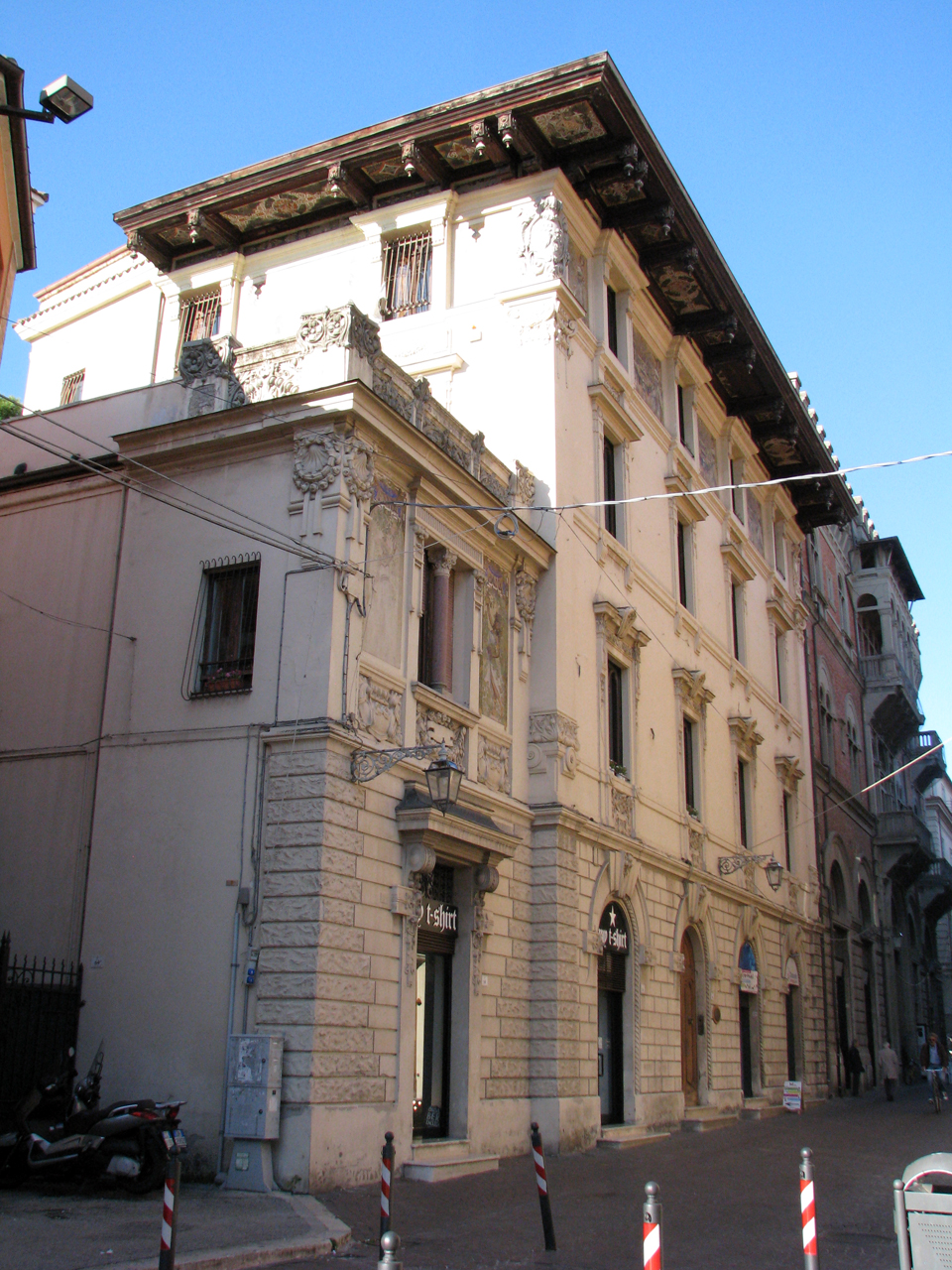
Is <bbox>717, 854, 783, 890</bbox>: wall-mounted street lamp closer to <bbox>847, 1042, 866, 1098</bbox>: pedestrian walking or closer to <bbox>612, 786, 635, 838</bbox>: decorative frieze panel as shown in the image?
<bbox>612, 786, 635, 838</bbox>: decorative frieze panel

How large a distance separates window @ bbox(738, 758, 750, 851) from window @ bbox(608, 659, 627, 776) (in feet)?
24.8

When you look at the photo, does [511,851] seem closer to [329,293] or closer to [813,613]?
[329,293]

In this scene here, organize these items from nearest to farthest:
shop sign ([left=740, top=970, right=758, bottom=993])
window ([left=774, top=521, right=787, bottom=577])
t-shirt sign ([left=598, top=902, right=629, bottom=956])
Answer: t-shirt sign ([left=598, top=902, right=629, bottom=956]) < shop sign ([left=740, top=970, right=758, bottom=993]) < window ([left=774, top=521, right=787, bottom=577])

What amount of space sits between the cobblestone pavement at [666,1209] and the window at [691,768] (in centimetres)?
681

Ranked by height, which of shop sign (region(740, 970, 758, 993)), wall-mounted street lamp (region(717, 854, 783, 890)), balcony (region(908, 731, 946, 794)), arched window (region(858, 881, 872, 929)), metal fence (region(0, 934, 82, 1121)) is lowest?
metal fence (region(0, 934, 82, 1121))

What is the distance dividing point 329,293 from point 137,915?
12.3 m

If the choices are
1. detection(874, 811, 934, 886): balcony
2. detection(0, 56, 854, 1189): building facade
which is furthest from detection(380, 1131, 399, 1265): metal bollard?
detection(874, 811, 934, 886): balcony

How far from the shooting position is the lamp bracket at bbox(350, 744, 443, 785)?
13.2 metres

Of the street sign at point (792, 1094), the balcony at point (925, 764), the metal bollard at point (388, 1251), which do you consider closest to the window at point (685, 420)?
the street sign at point (792, 1094)

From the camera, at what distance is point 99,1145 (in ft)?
36.1

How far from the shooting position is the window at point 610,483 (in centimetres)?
2111

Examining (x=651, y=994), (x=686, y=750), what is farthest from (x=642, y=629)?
(x=651, y=994)

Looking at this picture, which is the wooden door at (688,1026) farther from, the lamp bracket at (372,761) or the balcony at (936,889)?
the balcony at (936,889)

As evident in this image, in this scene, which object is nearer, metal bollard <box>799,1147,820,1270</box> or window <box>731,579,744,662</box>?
metal bollard <box>799,1147,820,1270</box>
